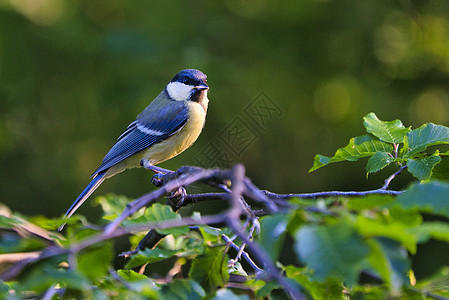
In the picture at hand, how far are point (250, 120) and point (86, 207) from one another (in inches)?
72.3

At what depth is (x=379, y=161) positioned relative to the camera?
1.54 metres

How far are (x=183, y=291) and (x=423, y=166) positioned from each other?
853 millimetres

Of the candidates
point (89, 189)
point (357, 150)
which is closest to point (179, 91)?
point (89, 189)

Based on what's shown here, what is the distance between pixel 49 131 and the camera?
526 centimetres

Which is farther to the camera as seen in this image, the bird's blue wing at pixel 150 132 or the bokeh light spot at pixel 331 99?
the bokeh light spot at pixel 331 99

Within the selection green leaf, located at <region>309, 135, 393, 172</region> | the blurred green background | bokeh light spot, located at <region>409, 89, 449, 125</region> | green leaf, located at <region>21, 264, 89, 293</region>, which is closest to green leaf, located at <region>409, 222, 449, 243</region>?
green leaf, located at <region>21, 264, 89, 293</region>

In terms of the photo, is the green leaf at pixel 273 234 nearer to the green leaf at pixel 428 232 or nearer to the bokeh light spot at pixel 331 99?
the green leaf at pixel 428 232

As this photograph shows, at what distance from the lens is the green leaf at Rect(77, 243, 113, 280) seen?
83 centimetres

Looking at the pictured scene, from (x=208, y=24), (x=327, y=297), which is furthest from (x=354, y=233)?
(x=208, y=24)

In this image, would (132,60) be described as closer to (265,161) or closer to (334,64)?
(265,161)

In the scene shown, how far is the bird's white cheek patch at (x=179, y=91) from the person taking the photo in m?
3.27

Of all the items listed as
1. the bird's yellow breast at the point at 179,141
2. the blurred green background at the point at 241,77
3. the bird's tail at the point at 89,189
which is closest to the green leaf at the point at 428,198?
the bird's tail at the point at 89,189

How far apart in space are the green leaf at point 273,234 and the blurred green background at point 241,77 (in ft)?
11.9

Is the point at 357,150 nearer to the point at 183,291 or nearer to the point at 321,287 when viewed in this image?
the point at 321,287
